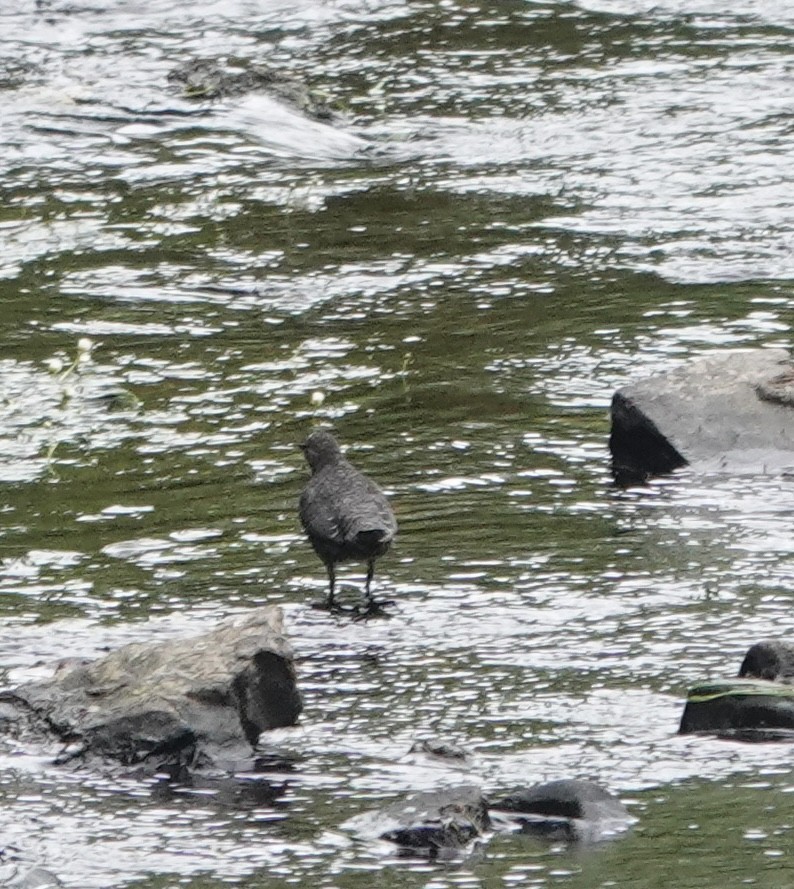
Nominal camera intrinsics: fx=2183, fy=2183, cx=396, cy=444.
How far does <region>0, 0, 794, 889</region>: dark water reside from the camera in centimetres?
549

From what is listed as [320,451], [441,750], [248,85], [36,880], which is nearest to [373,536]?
[320,451]

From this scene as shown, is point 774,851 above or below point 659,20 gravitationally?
below

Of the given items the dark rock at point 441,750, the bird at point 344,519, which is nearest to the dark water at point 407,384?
the dark rock at point 441,750

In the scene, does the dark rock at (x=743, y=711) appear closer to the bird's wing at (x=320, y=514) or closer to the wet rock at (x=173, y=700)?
the wet rock at (x=173, y=700)

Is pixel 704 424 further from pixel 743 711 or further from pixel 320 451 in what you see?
pixel 743 711

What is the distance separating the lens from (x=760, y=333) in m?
9.71

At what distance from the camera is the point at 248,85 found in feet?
46.5

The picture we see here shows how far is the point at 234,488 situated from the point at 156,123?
615cm

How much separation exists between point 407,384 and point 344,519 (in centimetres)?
241

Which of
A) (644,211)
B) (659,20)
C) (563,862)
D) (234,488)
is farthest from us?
(659,20)

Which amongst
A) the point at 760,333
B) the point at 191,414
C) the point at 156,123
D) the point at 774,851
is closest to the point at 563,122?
the point at 156,123

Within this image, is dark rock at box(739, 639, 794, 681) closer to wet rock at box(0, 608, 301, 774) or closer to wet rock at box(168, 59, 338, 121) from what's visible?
wet rock at box(0, 608, 301, 774)

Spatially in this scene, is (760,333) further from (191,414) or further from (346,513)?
(346,513)

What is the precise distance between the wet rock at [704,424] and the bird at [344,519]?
4.22 feet
